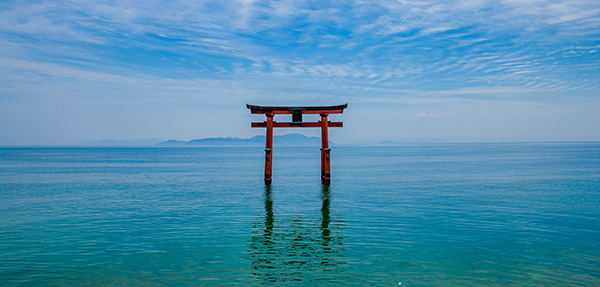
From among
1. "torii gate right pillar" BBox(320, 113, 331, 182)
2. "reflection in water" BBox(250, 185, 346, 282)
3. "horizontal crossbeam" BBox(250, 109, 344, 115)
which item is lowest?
"reflection in water" BBox(250, 185, 346, 282)

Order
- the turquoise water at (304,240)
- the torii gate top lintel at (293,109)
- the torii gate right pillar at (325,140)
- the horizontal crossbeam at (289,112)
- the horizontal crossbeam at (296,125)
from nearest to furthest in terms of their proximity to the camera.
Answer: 1. the turquoise water at (304,240)
2. the torii gate top lintel at (293,109)
3. the horizontal crossbeam at (289,112)
4. the torii gate right pillar at (325,140)
5. the horizontal crossbeam at (296,125)

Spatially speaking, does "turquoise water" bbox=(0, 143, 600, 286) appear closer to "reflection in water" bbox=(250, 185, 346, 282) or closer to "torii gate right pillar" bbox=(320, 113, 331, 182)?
"reflection in water" bbox=(250, 185, 346, 282)

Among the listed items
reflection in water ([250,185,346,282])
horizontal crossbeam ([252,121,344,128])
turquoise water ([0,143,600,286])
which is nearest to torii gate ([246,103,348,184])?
horizontal crossbeam ([252,121,344,128])

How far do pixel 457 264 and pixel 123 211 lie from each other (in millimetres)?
13536


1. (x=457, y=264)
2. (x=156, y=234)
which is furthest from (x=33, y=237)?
(x=457, y=264)

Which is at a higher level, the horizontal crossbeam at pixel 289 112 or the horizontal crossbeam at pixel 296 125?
the horizontal crossbeam at pixel 289 112

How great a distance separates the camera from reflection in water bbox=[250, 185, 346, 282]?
7910 millimetres

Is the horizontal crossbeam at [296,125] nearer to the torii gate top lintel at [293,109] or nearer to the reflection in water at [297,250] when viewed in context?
the torii gate top lintel at [293,109]

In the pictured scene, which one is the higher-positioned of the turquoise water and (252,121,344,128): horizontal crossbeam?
(252,121,344,128): horizontal crossbeam

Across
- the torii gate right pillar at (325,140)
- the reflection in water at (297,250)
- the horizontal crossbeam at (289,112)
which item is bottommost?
the reflection in water at (297,250)

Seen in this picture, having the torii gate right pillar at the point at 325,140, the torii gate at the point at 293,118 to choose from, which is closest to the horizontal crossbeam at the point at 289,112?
the torii gate at the point at 293,118

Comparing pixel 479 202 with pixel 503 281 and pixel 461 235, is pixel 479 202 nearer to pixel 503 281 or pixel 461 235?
pixel 461 235

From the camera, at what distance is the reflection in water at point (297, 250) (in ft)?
26.0

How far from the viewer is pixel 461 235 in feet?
36.8
